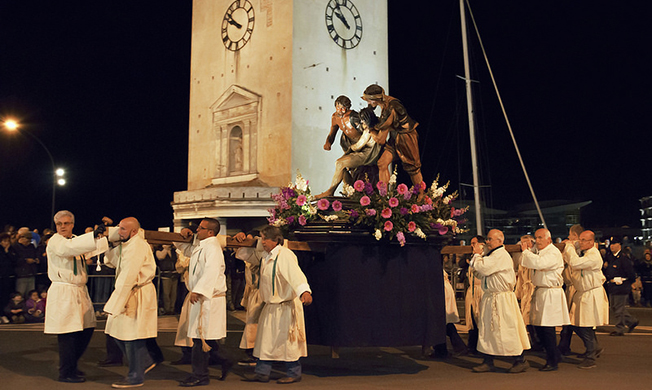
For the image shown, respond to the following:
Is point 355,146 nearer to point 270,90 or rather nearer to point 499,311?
point 499,311

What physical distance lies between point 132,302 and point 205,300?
2.82 feet

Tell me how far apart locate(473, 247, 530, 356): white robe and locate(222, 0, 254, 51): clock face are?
23.7 meters

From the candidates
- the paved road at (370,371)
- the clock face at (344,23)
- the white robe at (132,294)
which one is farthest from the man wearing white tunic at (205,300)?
the clock face at (344,23)

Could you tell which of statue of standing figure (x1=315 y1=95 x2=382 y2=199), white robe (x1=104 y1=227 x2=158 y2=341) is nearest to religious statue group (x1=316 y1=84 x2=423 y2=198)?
statue of standing figure (x1=315 y1=95 x2=382 y2=199)

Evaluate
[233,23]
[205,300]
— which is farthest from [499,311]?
[233,23]

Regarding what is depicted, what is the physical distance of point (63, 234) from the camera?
355 inches

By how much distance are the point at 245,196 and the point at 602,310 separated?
19872mm

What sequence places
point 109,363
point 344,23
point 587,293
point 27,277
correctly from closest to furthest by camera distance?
point 109,363, point 587,293, point 27,277, point 344,23

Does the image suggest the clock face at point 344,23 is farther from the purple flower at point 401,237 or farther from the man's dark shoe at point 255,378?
the man's dark shoe at point 255,378

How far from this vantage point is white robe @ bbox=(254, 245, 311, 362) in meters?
8.76

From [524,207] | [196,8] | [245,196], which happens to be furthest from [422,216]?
[524,207]

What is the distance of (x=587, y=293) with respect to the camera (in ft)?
36.8

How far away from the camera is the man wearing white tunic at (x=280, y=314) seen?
28.8 ft

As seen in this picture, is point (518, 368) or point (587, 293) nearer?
point (518, 368)
